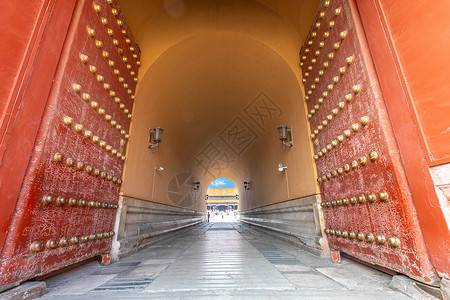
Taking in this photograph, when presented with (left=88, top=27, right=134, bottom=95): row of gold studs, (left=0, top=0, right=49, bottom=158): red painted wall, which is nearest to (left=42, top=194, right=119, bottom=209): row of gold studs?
(left=0, top=0, right=49, bottom=158): red painted wall

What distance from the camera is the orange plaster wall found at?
4.09 ft

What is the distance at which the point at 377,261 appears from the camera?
178 cm

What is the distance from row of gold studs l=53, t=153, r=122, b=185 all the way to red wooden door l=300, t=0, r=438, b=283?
2.94 metres

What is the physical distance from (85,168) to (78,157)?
15cm

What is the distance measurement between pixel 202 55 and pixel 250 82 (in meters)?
1.46

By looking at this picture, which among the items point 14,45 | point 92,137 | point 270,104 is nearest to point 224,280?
point 92,137

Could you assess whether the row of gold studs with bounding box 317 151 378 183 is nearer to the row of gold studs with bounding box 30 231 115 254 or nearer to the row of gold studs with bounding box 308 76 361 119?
the row of gold studs with bounding box 308 76 361 119

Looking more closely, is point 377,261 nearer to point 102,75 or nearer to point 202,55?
point 102,75

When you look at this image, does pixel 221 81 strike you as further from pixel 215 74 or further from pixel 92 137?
pixel 92 137

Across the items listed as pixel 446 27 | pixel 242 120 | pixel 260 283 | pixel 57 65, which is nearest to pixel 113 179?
pixel 57 65

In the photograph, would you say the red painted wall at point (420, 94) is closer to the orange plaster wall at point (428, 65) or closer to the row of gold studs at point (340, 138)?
the orange plaster wall at point (428, 65)

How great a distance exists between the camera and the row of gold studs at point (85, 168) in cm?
177

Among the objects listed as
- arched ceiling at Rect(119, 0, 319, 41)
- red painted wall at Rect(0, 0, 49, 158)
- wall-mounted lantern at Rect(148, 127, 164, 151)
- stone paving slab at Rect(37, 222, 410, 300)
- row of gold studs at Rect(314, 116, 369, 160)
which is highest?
arched ceiling at Rect(119, 0, 319, 41)

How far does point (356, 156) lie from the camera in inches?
82.5
